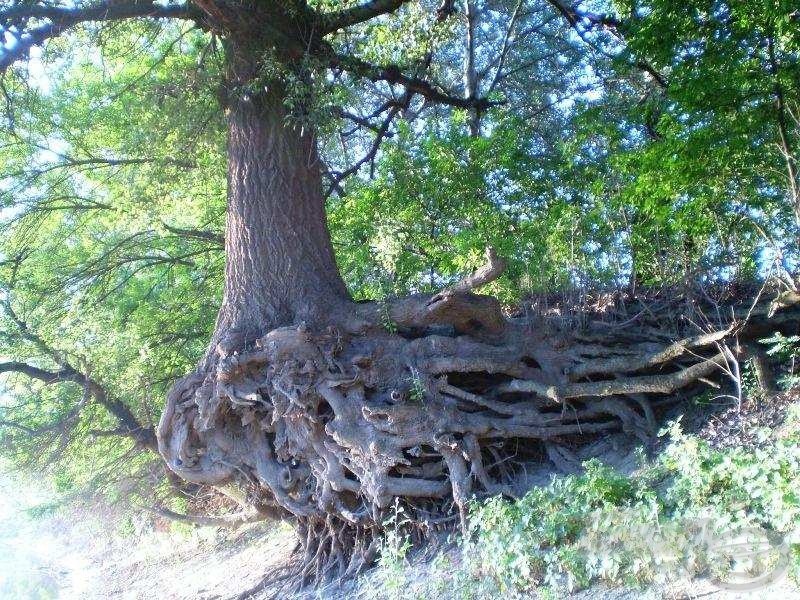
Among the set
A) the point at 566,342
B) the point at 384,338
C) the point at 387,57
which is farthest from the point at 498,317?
the point at 387,57

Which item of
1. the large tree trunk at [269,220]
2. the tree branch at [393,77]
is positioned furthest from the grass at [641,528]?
the tree branch at [393,77]

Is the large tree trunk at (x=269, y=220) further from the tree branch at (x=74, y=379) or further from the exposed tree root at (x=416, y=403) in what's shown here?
the tree branch at (x=74, y=379)

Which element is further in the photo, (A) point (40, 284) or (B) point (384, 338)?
(A) point (40, 284)

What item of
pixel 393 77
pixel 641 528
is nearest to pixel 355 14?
pixel 393 77

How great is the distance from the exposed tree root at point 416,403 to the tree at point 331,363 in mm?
24

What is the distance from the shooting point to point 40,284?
13617mm

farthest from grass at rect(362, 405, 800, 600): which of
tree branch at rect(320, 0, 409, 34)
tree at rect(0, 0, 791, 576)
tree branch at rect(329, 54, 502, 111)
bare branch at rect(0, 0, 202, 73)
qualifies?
bare branch at rect(0, 0, 202, 73)

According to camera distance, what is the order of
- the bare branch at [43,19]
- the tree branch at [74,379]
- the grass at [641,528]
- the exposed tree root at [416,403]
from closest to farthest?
the grass at [641,528] < the exposed tree root at [416,403] < the bare branch at [43,19] < the tree branch at [74,379]

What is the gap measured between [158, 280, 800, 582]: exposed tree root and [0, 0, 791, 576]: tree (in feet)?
0.08

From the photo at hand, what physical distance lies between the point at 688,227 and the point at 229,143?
620 centimetres

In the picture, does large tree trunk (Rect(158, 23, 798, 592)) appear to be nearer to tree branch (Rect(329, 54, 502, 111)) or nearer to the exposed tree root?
the exposed tree root

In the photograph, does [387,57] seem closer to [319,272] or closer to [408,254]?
[408,254]

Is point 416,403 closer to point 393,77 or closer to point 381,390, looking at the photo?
point 381,390

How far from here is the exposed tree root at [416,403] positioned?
8.25 metres
